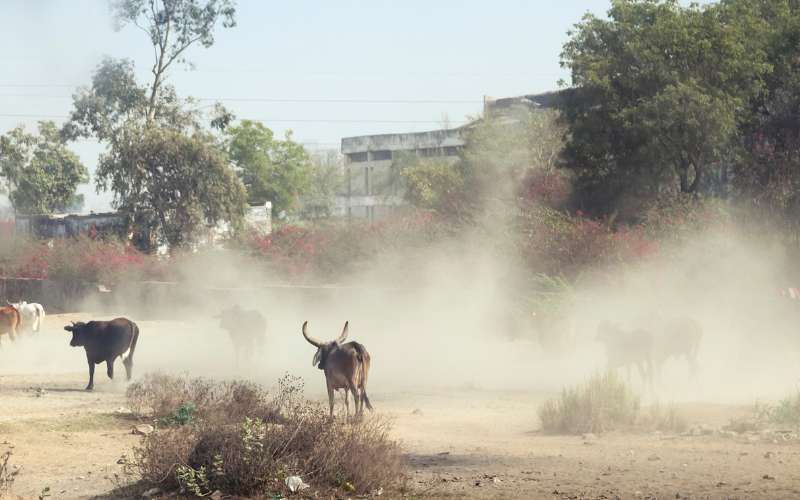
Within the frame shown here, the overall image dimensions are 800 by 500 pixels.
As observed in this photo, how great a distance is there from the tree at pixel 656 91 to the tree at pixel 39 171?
50.5 metres

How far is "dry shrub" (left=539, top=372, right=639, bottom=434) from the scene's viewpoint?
1587 cm

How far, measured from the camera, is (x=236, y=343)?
88.2 ft

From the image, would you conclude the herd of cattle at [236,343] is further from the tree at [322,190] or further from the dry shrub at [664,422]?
the tree at [322,190]

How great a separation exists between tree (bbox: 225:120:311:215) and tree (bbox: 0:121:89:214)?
487 inches

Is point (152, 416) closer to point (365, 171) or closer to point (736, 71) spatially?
point (736, 71)

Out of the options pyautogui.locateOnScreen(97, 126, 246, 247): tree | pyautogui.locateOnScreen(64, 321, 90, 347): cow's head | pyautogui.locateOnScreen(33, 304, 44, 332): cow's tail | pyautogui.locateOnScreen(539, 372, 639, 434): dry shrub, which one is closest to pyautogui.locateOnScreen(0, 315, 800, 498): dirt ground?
pyautogui.locateOnScreen(539, 372, 639, 434): dry shrub

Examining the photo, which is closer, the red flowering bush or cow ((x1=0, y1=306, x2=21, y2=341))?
cow ((x1=0, y1=306, x2=21, y2=341))

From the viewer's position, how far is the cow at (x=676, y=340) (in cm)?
2183

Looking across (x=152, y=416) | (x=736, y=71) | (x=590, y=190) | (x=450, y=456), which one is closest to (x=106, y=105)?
(x=590, y=190)

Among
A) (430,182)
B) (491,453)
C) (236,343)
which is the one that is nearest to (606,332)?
(491,453)

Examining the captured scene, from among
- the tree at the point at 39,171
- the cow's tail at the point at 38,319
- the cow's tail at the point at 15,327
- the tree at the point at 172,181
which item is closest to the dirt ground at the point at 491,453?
the cow's tail at the point at 15,327

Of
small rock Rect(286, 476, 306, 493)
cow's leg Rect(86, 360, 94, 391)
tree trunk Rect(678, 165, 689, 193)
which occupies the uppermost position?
tree trunk Rect(678, 165, 689, 193)

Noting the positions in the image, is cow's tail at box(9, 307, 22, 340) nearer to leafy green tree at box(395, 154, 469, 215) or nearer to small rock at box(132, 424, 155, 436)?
small rock at box(132, 424, 155, 436)

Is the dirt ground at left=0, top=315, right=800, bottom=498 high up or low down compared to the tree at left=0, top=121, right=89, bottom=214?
down
